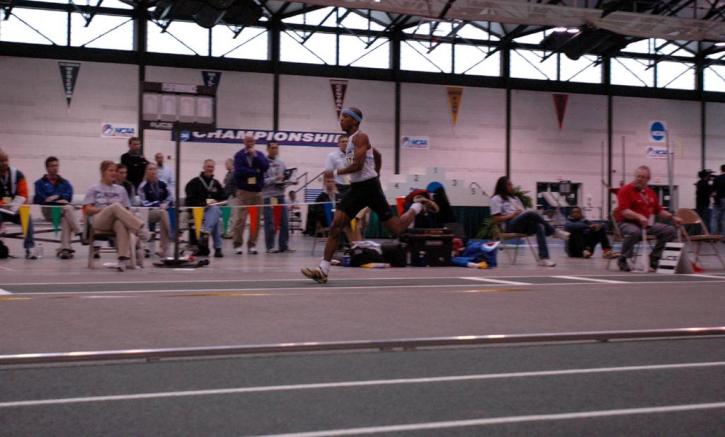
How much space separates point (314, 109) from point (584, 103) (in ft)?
36.4

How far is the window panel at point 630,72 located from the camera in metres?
36.2

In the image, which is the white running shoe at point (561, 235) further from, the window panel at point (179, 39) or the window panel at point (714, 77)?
the window panel at point (714, 77)

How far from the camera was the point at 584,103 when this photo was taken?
3581 cm

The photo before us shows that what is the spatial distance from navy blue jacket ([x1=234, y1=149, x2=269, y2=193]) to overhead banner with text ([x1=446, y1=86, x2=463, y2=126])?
19946 mm

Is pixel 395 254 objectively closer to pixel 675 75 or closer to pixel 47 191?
pixel 47 191

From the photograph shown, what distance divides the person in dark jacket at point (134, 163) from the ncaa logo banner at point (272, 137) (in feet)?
50.6

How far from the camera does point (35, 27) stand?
93.5 ft

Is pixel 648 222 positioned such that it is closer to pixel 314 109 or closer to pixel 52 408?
pixel 52 408

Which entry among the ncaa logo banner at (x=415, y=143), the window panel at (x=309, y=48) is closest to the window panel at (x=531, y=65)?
the ncaa logo banner at (x=415, y=143)

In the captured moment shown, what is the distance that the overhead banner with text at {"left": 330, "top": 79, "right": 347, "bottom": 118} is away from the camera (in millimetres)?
32250

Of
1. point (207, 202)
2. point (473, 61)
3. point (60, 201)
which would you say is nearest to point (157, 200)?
Result: point (207, 202)

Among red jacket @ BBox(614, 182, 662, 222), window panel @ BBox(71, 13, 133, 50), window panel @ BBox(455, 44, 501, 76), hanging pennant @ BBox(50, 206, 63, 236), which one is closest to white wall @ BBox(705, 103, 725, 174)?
window panel @ BBox(455, 44, 501, 76)

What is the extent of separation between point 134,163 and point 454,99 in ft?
68.3

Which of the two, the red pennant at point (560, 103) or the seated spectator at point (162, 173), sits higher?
the red pennant at point (560, 103)
